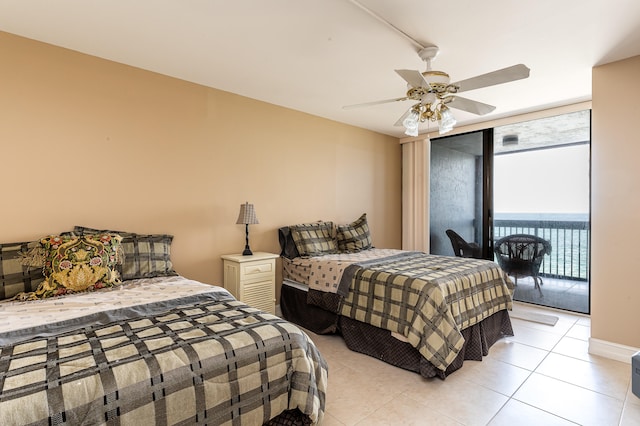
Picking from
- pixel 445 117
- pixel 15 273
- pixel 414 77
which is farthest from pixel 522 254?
pixel 15 273

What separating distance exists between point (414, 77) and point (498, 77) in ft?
1.69

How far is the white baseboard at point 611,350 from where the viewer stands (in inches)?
103

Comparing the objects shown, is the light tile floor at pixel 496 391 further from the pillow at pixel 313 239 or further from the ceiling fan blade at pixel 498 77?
the ceiling fan blade at pixel 498 77

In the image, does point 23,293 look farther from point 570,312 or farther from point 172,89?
point 570,312

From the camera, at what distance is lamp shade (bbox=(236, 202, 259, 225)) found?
10.7 ft

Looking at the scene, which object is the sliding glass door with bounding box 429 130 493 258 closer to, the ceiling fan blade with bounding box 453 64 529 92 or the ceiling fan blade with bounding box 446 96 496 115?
the ceiling fan blade with bounding box 446 96 496 115

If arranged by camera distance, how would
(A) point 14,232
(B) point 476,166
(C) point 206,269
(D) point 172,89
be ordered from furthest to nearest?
(B) point 476,166, (C) point 206,269, (D) point 172,89, (A) point 14,232

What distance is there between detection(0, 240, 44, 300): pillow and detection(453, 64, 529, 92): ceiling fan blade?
309 centimetres

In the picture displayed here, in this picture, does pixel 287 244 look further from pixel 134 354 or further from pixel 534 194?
pixel 534 194

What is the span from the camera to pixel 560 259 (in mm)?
4074

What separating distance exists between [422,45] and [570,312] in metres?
3.63

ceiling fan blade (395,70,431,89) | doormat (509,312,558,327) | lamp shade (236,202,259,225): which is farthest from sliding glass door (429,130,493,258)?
lamp shade (236,202,259,225)

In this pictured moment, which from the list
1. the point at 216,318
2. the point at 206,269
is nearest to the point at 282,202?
the point at 206,269

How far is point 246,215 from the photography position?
3.28 metres
